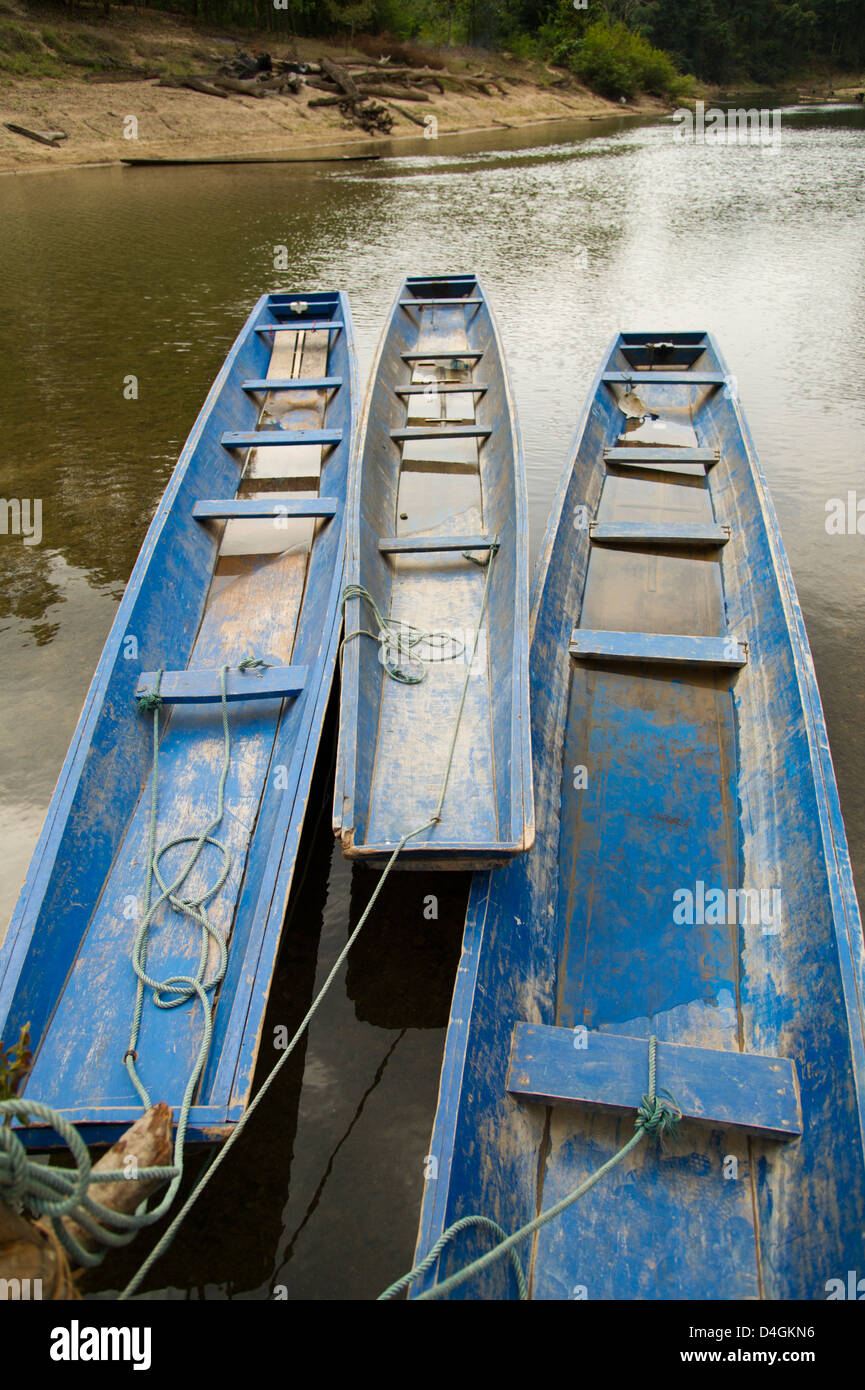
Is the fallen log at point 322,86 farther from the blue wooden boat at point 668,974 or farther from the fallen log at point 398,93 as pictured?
the blue wooden boat at point 668,974

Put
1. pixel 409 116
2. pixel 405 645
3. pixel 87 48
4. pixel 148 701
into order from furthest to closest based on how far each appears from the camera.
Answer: pixel 409 116 < pixel 87 48 < pixel 405 645 < pixel 148 701

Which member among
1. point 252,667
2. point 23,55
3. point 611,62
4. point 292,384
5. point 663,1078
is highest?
point 611,62

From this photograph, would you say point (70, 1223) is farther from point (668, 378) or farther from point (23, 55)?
point (23, 55)

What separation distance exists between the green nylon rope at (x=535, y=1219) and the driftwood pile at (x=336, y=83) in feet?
118

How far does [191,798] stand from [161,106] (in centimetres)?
3213

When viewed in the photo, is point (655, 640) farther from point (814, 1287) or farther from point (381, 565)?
point (814, 1287)

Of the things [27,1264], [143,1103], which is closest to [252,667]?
[143,1103]

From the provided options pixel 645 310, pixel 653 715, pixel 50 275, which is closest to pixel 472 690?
pixel 653 715

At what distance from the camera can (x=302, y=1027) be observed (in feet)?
8.60

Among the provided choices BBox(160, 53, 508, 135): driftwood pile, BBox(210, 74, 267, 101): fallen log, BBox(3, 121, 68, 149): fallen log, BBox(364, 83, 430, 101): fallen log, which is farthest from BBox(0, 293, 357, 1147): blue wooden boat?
BBox(364, 83, 430, 101): fallen log

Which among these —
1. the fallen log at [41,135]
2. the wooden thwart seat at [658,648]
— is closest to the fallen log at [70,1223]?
the wooden thwart seat at [658,648]

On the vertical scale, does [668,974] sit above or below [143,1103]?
above

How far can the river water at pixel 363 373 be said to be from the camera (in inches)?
125

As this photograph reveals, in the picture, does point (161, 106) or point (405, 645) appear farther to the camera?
point (161, 106)
